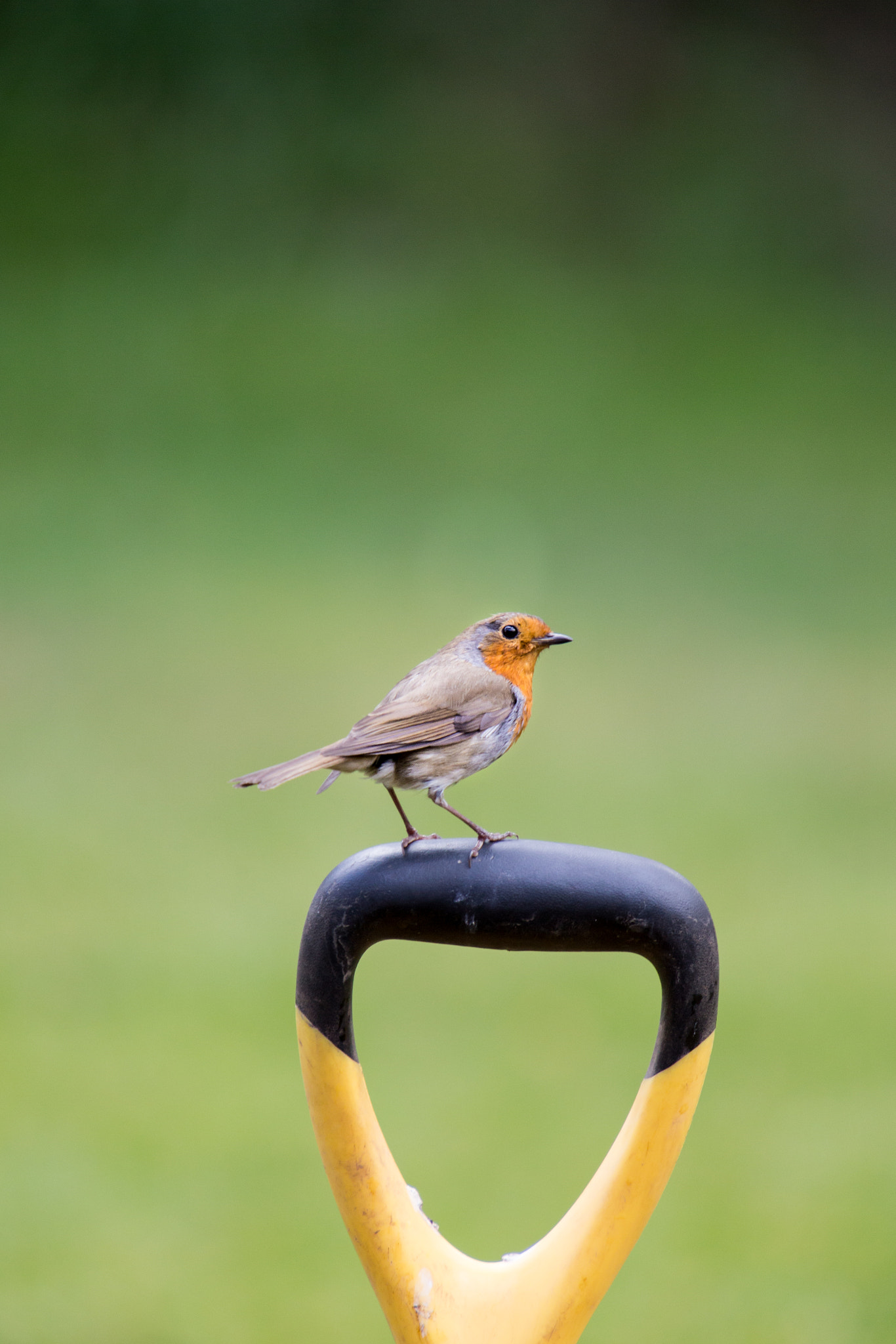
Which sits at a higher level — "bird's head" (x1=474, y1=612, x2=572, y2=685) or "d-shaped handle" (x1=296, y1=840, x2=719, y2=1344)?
"bird's head" (x1=474, y1=612, x2=572, y2=685)

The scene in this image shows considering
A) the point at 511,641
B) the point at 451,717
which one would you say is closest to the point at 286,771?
the point at 451,717

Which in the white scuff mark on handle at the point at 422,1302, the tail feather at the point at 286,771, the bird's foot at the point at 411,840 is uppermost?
the tail feather at the point at 286,771

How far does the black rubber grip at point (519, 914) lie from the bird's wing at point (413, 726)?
0.53 m

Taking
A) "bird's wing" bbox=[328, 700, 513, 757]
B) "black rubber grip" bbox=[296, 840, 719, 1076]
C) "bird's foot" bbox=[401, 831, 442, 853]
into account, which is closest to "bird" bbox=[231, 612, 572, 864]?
"bird's wing" bbox=[328, 700, 513, 757]

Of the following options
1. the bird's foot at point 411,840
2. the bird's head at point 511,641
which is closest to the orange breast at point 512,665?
the bird's head at point 511,641

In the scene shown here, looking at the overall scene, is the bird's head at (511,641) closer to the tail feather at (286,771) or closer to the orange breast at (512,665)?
the orange breast at (512,665)

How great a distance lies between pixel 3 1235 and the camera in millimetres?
3809

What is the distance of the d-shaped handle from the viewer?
5.16ft

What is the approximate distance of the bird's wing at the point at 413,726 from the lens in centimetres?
215

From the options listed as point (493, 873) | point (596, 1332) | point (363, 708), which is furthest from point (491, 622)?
point (363, 708)

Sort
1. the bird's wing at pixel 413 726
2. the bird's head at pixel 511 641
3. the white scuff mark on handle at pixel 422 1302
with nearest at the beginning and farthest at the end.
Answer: the white scuff mark on handle at pixel 422 1302, the bird's wing at pixel 413 726, the bird's head at pixel 511 641

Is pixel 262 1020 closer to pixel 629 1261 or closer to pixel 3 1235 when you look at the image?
pixel 3 1235

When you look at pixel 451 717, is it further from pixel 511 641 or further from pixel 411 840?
pixel 411 840

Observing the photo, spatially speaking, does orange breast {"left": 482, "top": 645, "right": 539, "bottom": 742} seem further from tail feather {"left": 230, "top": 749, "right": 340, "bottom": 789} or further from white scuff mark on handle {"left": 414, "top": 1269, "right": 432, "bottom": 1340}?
white scuff mark on handle {"left": 414, "top": 1269, "right": 432, "bottom": 1340}
